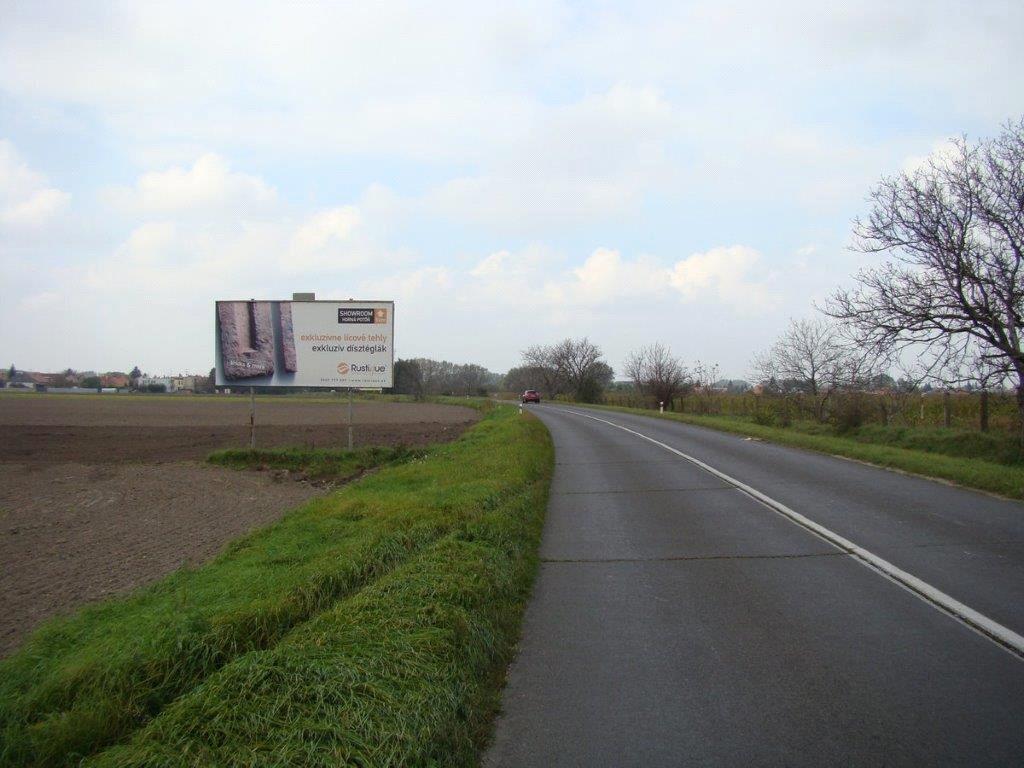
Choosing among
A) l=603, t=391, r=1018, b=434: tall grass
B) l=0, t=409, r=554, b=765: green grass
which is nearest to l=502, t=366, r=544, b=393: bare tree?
l=603, t=391, r=1018, b=434: tall grass

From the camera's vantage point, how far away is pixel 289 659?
4.25 meters

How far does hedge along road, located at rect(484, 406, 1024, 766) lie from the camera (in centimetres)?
384

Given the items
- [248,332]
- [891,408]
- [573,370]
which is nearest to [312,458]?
[248,332]

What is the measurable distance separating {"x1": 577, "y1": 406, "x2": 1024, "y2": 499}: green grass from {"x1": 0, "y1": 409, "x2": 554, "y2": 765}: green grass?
8711 millimetres

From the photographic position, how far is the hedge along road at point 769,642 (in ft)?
12.6

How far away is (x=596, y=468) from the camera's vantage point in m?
16.7

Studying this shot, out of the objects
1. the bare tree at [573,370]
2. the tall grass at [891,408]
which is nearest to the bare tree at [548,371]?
the bare tree at [573,370]

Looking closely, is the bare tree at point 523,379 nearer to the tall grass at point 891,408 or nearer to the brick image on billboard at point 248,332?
the tall grass at point 891,408

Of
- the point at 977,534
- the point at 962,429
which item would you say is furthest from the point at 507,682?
the point at 962,429

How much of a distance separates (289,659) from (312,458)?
18336 mm

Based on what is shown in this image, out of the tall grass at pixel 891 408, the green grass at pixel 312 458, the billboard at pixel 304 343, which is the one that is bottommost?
the green grass at pixel 312 458

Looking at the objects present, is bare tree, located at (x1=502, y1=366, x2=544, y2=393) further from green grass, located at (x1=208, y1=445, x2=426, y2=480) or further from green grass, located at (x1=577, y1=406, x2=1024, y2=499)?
green grass, located at (x1=208, y1=445, x2=426, y2=480)

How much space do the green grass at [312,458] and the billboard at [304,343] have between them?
6.74ft

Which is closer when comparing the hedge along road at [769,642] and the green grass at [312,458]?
the hedge along road at [769,642]
